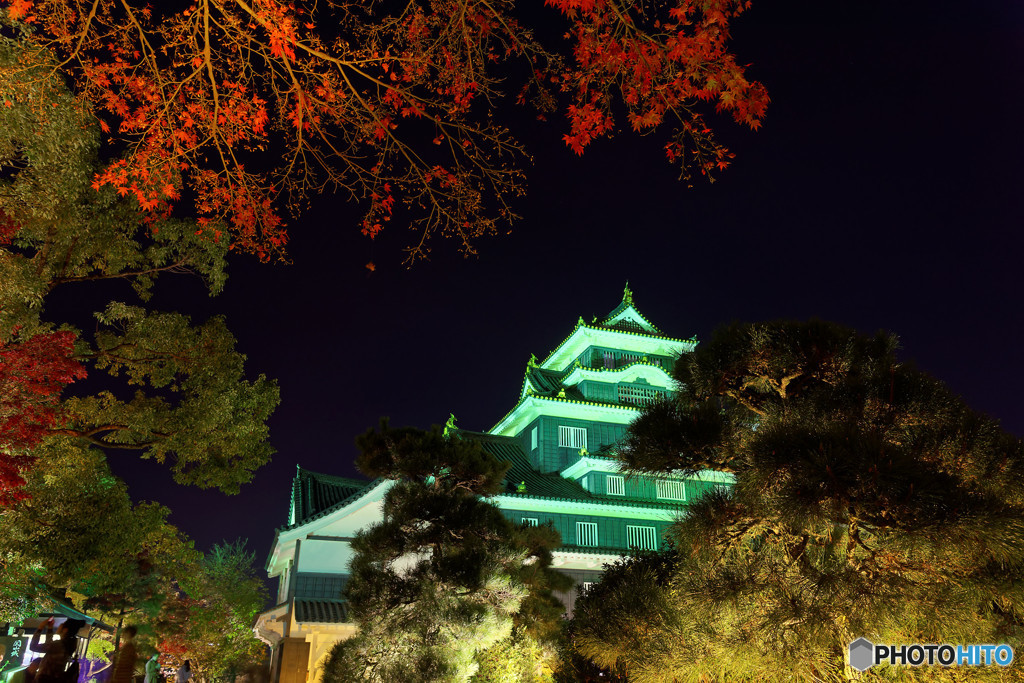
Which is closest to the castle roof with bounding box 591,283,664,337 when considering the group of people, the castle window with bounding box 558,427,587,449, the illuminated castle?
the illuminated castle

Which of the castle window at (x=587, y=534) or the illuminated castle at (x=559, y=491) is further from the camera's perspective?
the castle window at (x=587, y=534)

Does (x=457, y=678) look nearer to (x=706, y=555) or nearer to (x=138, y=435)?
(x=706, y=555)

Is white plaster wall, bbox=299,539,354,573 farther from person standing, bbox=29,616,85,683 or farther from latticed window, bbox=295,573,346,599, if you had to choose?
person standing, bbox=29,616,85,683

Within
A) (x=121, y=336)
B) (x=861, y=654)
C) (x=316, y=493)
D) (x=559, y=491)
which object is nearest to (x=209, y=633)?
(x=316, y=493)

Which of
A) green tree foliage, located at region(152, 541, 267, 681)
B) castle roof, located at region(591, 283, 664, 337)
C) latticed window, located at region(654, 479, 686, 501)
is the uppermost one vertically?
castle roof, located at region(591, 283, 664, 337)

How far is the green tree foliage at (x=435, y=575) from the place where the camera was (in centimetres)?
961

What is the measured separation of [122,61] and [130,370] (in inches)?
215

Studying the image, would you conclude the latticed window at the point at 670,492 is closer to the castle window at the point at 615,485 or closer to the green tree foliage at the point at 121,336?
the castle window at the point at 615,485

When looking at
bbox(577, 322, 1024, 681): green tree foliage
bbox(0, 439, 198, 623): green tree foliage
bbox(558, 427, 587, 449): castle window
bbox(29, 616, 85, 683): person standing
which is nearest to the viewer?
bbox(577, 322, 1024, 681): green tree foliage

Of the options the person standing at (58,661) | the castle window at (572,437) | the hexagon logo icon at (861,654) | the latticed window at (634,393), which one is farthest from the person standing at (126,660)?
the latticed window at (634,393)

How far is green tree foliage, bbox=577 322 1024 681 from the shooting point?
6.57m

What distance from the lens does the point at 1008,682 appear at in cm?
695

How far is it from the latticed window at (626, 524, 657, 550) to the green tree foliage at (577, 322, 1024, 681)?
1250 cm

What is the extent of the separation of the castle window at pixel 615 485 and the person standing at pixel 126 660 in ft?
51.2
